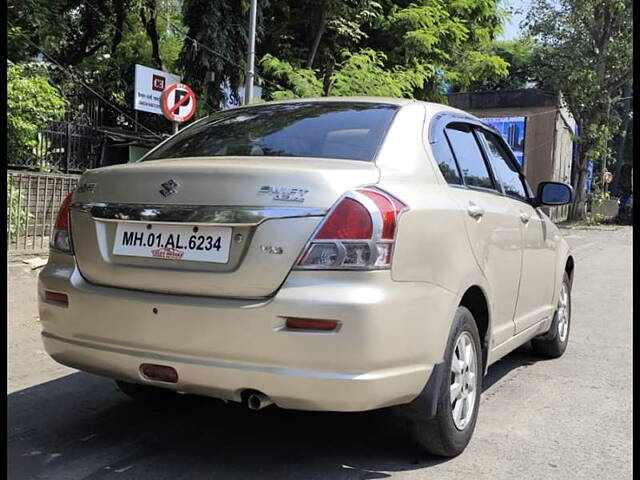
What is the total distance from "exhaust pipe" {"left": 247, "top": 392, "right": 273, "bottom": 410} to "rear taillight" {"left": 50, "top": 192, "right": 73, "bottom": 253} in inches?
45.1

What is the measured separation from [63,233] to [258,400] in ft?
4.27

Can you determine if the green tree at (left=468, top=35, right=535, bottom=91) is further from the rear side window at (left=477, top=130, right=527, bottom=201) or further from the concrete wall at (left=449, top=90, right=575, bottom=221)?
the rear side window at (left=477, top=130, right=527, bottom=201)

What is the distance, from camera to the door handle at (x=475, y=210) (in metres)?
3.45

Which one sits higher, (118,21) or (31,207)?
(118,21)

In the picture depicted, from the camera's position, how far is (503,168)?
446cm

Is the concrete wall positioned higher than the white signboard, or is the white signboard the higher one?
the concrete wall

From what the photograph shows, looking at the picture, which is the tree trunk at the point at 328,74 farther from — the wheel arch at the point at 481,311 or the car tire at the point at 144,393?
the wheel arch at the point at 481,311

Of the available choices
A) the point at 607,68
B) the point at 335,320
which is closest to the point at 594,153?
the point at 607,68

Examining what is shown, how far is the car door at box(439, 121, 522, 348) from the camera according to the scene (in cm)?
350

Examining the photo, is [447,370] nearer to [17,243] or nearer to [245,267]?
[245,267]

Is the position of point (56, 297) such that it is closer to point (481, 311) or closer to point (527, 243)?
point (481, 311)

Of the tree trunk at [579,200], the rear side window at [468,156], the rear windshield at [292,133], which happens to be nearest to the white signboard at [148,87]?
the rear windshield at [292,133]

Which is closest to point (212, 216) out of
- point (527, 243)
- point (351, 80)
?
point (527, 243)

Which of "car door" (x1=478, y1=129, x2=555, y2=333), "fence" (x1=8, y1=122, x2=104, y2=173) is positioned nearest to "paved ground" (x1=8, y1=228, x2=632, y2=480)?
"car door" (x1=478, y1=129, x2=555, y2=333)
